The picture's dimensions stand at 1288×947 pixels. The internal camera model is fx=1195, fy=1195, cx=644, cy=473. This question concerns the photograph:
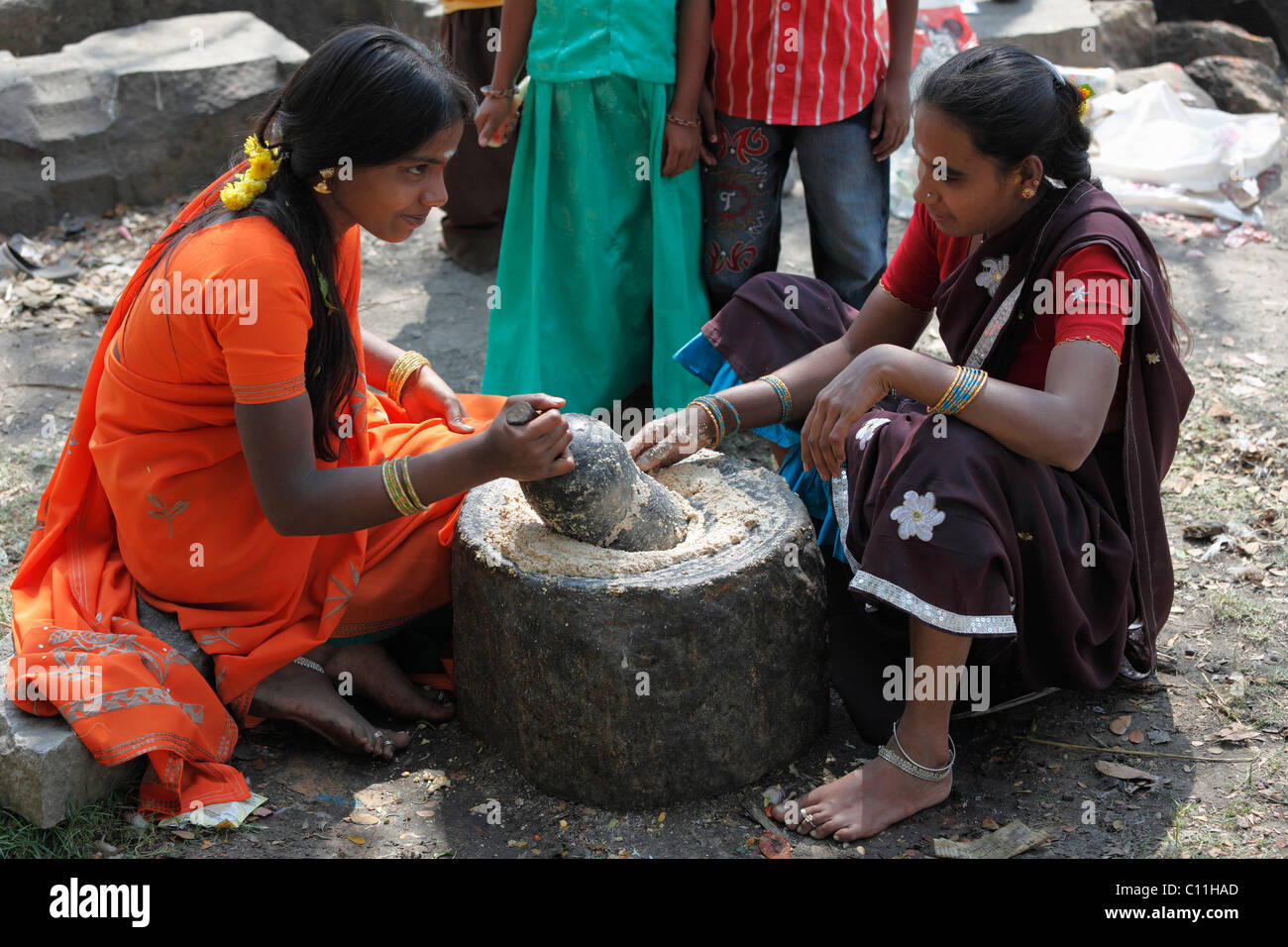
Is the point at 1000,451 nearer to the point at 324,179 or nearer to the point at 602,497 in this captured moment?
the point at 602,497

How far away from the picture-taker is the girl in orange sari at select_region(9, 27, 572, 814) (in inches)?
93.0

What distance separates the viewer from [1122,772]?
102 inches

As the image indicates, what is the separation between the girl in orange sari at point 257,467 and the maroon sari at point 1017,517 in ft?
2.23

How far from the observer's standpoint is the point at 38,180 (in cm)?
577

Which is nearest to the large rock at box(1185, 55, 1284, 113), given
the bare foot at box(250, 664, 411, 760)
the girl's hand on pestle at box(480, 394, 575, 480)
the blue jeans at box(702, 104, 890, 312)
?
the blue jeans at box(702, 104, 890, 312)

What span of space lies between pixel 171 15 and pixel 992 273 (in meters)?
6.03

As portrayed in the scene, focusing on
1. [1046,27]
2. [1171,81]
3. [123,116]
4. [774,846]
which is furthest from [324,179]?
[1171,81]

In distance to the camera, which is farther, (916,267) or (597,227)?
(597,227)

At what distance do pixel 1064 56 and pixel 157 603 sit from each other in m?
6.19

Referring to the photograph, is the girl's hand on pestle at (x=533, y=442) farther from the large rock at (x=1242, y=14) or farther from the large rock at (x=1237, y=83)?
the large rock at (x=1242, y=14)

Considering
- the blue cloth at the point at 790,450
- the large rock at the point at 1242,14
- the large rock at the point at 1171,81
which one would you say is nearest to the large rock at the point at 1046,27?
the large rock at the point at 1171,81

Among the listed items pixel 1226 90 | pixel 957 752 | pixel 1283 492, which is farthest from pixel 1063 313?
pixel 1226 90

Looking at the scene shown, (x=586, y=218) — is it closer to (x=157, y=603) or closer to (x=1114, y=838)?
(x=157, y=603)

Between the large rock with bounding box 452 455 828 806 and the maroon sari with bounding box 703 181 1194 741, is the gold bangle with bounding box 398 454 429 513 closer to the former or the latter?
the large rock with bounding box 452 455 828 806
